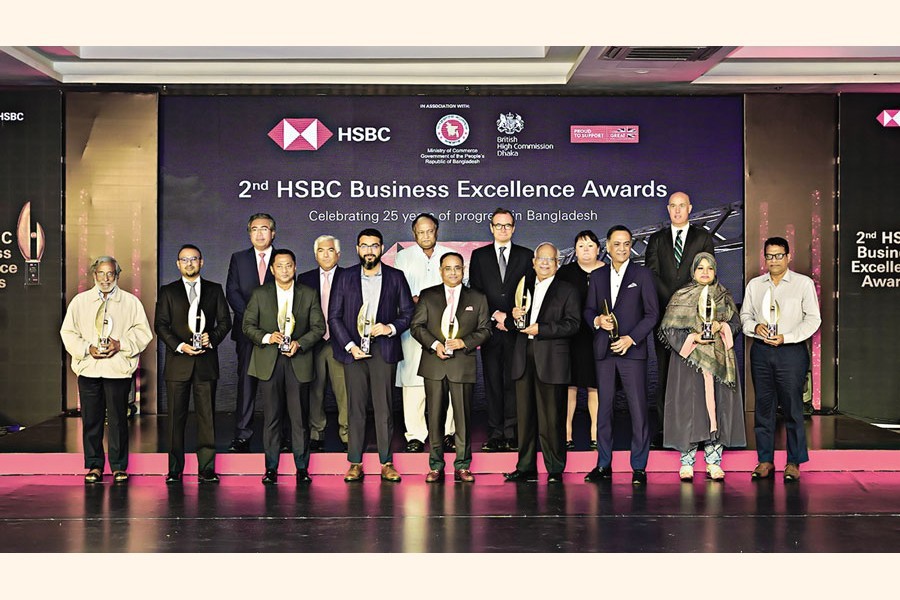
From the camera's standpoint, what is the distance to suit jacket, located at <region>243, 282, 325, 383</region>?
7.02 metres

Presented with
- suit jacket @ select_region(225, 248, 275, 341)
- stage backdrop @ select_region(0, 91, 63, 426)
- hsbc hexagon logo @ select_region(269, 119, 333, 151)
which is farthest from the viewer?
hsbc hexagon logo @ select_region(269, 119, 333, 151)

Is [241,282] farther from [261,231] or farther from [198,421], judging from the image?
[198,421]

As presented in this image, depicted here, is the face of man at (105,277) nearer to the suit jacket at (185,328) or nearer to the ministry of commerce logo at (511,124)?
the suit jacket at (185,328)

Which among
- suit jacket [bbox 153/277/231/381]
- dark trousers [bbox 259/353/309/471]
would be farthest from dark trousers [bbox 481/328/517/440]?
suit jacket [bbox 153/277/231/381]

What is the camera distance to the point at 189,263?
23.2 ft

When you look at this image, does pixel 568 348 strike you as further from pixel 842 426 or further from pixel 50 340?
pixel 50 340

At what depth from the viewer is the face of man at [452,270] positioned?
22.6 ft

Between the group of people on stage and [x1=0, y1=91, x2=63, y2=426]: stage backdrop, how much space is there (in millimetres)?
2223

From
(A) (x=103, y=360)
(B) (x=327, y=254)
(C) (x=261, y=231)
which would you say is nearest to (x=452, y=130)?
(B) (x=327, y=254)

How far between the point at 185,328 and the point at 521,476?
2486mm

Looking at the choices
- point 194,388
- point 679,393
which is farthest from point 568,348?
point 194,388

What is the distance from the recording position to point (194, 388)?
708cm

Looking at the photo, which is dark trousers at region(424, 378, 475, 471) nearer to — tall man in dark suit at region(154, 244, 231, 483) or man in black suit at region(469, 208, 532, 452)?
man in black suit at region(469, 208, 532, 452)

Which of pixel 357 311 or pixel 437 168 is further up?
pixel 437 168
